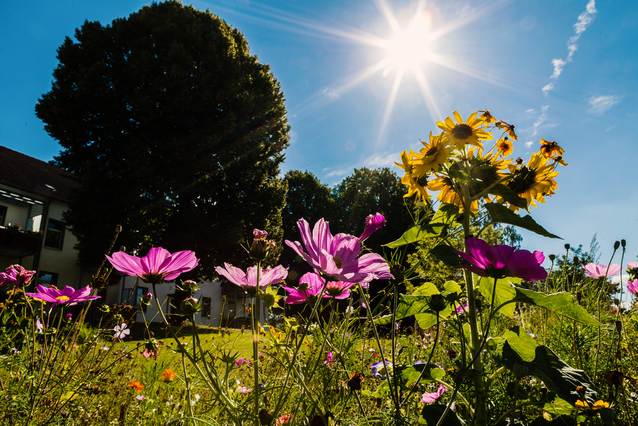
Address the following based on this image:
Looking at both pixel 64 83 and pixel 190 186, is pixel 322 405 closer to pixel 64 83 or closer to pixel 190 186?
pixel 190 186

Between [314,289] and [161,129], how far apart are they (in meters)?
13.4

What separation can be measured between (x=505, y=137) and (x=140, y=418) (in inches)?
83.8

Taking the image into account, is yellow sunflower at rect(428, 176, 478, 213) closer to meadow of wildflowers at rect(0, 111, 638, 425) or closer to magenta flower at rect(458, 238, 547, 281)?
meadow of wildflowers at rect(0, 111, 638, 425)

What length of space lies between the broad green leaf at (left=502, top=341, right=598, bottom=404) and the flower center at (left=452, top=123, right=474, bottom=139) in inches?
29.8

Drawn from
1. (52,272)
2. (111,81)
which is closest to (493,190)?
(111,81)

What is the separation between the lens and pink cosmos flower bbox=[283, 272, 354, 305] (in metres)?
1.07

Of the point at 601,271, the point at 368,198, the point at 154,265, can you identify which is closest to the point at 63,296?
the point at 154,265

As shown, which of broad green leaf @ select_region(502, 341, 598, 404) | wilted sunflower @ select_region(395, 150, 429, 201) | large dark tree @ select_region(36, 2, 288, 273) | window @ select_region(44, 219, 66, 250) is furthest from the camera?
window @ select_region(44, 219, 66, 250)

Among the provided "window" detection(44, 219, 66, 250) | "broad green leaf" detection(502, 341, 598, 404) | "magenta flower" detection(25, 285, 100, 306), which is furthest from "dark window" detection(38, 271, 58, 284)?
"broad green leaf" detection(502, 341, 598, 404)

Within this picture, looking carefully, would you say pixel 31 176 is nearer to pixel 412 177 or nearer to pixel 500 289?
pixel 412 177

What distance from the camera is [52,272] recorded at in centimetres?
1711

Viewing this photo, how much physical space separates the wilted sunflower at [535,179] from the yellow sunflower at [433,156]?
27cm

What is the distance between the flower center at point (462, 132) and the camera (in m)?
1.49

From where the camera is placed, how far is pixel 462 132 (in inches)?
59.0
